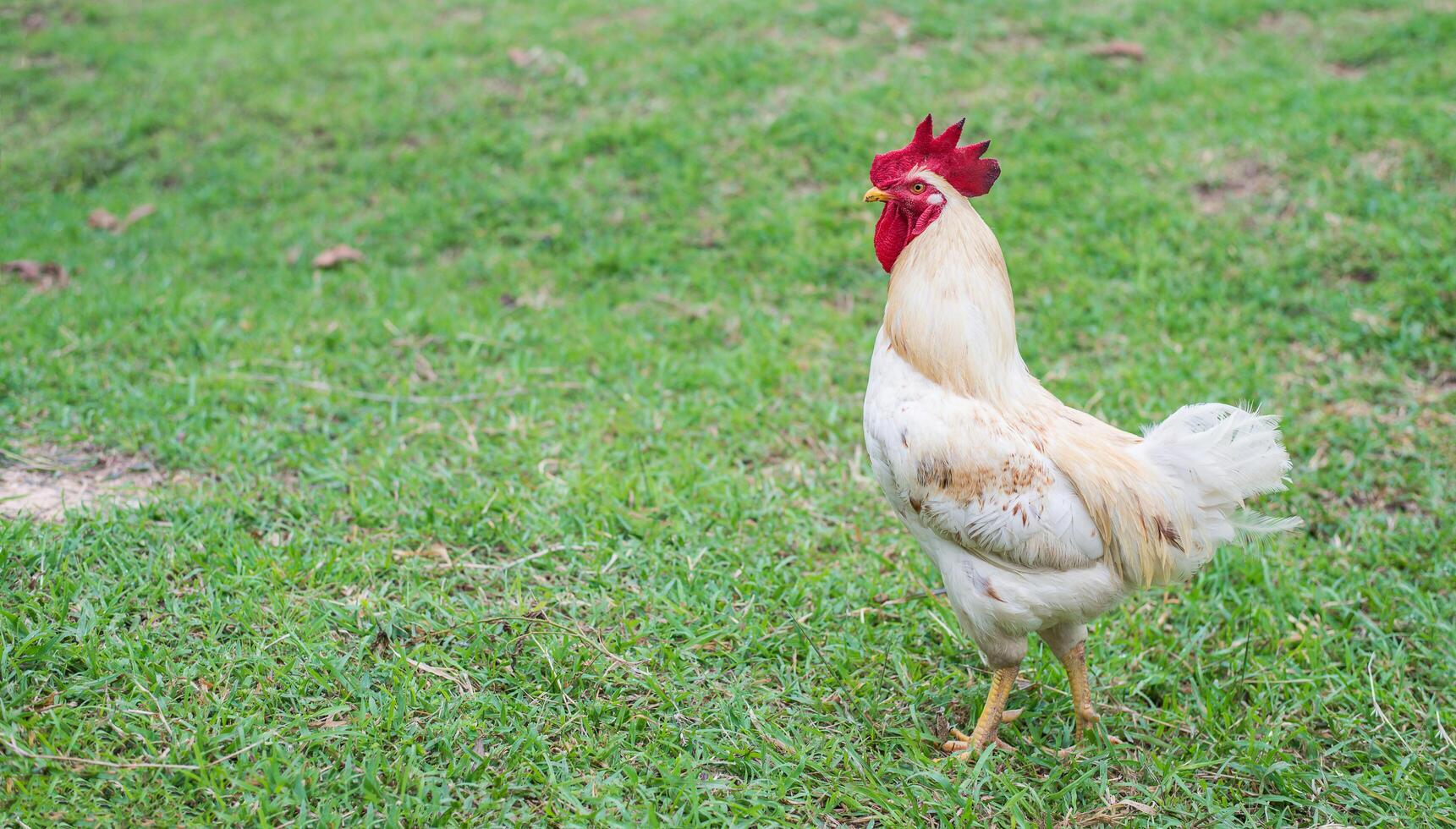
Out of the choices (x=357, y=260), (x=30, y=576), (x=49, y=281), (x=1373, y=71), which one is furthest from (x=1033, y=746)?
(x=1373, y=71)

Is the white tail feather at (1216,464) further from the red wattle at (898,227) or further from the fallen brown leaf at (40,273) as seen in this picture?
the fallen brown leaf at (40,273)

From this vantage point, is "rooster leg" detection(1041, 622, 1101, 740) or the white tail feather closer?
the white tail feather

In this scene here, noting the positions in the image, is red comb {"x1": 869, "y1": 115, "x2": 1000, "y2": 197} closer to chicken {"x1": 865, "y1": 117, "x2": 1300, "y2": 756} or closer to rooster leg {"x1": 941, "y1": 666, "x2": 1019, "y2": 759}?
chicken {"x1": 865, "y1": 117, "x2": 1300, "y2": 756}

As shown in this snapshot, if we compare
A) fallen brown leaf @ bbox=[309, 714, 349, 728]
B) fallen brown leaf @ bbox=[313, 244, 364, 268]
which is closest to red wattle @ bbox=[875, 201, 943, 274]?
fallen brown leaf @ bbox=[309, 714, 349, 728]

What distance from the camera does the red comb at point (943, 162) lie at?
2900mm

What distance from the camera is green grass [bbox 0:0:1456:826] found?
2857 mm

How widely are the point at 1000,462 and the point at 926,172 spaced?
0.87 meters

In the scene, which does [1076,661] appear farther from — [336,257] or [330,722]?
[336,257]

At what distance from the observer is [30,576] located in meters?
3.17

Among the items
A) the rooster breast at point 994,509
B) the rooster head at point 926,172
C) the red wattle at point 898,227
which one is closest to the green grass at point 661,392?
the rooster breast at point 994,509

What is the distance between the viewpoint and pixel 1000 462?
9.00 ft

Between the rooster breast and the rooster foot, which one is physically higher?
the rooster breast

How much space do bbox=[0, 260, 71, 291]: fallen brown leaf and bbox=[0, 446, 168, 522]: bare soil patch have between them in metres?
2.02

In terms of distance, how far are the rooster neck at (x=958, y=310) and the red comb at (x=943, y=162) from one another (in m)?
0.06
